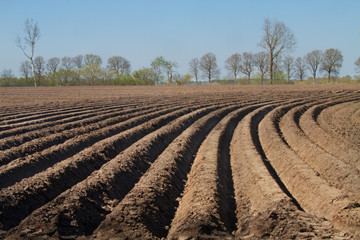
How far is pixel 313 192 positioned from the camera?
5070 millimetres

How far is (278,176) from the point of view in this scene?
20.6 ft

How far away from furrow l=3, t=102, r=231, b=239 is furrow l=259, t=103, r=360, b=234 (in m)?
2.56

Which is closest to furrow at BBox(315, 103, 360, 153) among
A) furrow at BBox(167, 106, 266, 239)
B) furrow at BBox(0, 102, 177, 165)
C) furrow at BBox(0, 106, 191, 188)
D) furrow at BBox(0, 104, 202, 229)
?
furrow at BBox(167, 106, 266, 239)

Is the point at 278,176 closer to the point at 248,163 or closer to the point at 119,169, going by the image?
the point at 248,163

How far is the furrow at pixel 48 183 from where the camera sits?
432 centimetres

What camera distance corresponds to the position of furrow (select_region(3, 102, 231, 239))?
3.88 meters

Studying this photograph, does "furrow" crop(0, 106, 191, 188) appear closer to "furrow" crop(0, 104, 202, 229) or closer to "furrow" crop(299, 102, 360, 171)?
"furrow" crop(0, 104, 202, 229)

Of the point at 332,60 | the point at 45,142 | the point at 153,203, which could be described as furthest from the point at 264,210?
the point at 332,60

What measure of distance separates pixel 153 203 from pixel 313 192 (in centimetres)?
235

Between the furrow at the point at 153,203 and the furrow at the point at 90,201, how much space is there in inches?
9.4

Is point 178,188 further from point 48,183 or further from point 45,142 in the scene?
point 45,142

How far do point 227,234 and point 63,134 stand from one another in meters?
5.96

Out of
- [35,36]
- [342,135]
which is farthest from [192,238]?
[35,36]

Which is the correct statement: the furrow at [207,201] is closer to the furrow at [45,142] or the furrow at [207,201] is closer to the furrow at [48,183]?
the furrow at [48,183]
